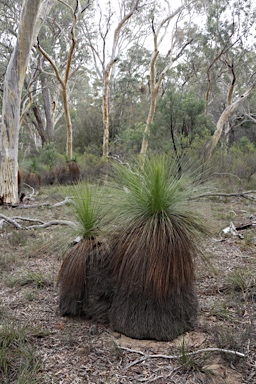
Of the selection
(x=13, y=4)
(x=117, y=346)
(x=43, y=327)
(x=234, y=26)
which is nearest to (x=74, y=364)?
(x=117, y=346)

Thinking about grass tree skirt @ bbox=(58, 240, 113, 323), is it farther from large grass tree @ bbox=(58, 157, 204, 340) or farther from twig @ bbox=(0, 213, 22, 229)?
twig @ bbox=(0, 213, 22, 229)

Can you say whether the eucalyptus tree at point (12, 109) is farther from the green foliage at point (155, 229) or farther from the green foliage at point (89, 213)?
the green foliage at point (155, 229)

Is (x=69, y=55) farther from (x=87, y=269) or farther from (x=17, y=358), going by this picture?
(x=17, y=358)

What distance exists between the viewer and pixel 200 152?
31.9 ft

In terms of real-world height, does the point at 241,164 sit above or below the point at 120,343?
above

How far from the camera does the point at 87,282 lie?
2.91 m

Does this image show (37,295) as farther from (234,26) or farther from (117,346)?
(234,26)

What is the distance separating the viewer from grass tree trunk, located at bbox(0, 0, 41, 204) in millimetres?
8844

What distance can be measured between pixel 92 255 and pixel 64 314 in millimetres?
572

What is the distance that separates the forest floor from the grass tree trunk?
17.2 ft

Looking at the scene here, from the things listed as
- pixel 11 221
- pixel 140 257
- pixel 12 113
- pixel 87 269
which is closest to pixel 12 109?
pixel 12 113

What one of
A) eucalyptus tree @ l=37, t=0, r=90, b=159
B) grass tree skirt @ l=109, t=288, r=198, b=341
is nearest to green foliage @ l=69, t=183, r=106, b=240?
grass tree skirt @ l=109, t=288, r=198, b=341

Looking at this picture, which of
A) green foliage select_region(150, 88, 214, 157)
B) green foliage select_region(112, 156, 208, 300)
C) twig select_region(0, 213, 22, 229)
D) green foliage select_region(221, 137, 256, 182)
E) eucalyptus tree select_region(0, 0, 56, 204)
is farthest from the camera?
green foliage select_region(150, 88, 214, 157)

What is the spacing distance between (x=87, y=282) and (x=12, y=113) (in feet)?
23.1
